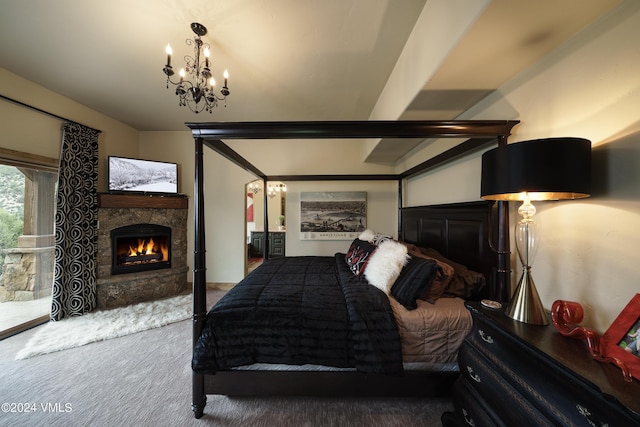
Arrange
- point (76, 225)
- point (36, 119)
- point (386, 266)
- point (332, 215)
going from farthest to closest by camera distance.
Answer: point (332, 215) → point (76, 225) → point (36, 119) → point (386, 266)

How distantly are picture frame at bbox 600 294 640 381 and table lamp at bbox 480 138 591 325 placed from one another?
0.23 meters

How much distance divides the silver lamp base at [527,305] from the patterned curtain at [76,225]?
4515mm

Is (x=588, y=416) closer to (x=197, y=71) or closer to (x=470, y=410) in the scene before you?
(x=470, y=410)

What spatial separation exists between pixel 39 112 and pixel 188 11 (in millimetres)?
2569

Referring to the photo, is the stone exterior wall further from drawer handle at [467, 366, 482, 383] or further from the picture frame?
the picture frame

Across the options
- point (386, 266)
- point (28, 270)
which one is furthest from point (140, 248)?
point (386, 266)

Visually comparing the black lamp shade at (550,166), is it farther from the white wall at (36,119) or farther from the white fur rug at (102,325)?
the white wall at (36,119)

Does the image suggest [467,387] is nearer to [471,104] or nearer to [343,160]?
[471,104]

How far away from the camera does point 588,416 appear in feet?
2.18

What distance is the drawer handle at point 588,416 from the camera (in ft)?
2.11

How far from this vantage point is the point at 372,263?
188cm

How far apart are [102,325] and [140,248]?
4.19ft

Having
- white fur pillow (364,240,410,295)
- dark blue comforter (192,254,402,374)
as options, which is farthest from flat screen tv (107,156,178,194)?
white fur pillow (364,240,410,295)

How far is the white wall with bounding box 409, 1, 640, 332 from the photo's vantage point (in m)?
0.89
